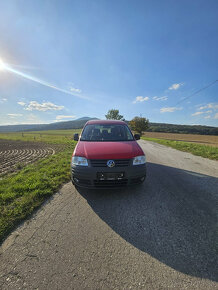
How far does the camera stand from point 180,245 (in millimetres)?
1770

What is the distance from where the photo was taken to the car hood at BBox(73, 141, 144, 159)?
Answer: 2836mm

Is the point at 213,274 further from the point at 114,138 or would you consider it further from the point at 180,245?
the point at 114,138

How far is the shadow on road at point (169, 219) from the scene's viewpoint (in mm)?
1593

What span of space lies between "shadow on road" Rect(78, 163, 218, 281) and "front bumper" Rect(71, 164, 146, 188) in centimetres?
40

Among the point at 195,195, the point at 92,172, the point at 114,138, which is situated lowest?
the point at 195,195

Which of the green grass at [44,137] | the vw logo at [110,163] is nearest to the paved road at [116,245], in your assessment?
the vw logo at [110,163]

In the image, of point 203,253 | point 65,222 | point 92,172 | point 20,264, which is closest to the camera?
point 20,264

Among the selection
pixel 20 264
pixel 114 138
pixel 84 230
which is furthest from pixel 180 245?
pixel 114 138

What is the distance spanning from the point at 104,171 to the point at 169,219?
5.01 feet

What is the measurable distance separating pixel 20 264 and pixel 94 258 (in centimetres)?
92

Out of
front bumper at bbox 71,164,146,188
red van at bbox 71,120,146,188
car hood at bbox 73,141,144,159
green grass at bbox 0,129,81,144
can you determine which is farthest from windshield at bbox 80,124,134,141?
green grass at bbox 0,129,81,144

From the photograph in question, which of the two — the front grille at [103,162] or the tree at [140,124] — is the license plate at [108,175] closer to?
the front grille at [103,162]

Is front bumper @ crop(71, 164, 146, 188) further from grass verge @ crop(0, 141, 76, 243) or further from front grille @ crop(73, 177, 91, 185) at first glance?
grass verge @ crop(0, 141, 76, 243)

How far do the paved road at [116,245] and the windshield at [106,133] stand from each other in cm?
167
